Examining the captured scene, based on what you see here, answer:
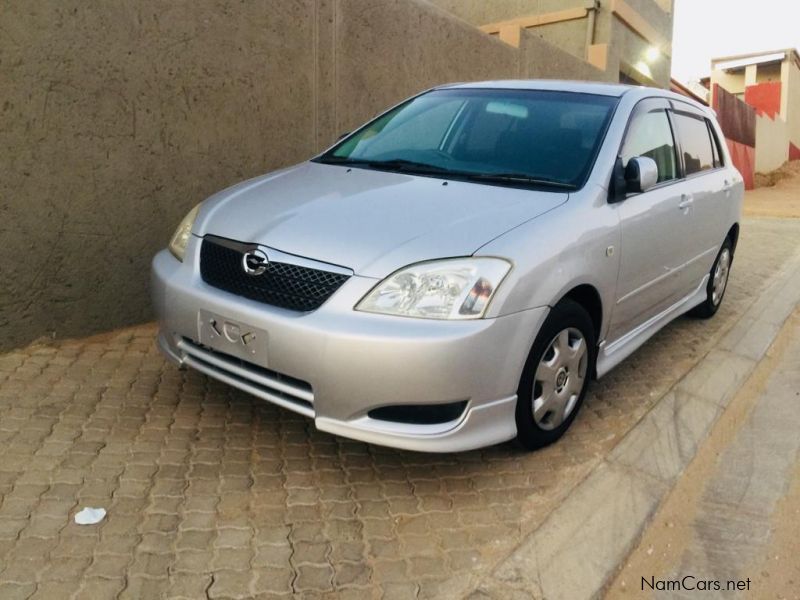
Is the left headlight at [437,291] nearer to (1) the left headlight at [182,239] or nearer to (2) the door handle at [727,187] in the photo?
(1) the left headlight at [182,239]

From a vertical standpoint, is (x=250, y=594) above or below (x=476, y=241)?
below

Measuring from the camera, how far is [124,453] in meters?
3.20

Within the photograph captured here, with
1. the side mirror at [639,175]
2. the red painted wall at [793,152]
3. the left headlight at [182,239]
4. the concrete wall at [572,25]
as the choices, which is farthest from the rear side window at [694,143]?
the red painted wall at [793,152]

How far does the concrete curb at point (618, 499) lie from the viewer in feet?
8.30

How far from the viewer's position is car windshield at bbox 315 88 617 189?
3650 millimetres

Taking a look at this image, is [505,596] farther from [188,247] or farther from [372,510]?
[188,247]

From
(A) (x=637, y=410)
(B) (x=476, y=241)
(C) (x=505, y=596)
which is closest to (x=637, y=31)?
(A) (x=637, y=410)

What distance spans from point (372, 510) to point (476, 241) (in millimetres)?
1127

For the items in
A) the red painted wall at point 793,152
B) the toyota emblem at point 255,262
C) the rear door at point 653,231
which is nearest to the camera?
the toyota emblem at point 255,262

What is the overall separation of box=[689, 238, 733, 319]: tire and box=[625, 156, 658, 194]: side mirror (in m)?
2.15

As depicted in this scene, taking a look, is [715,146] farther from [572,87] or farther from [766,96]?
[766,96]

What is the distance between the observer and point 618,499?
3.05m

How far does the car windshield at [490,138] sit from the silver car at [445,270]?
12mm

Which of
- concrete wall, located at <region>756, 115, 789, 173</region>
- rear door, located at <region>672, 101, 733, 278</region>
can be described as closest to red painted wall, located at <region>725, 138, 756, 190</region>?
concrete wall, located at <region>756, 115, 789, 173</region>
